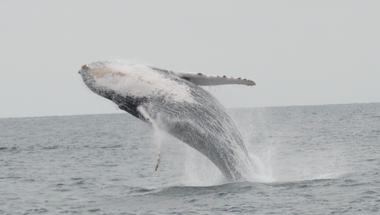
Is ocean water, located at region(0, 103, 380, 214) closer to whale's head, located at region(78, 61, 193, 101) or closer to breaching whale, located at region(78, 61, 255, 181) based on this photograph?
breaching whale, located at region(78, 61, 255, 181)

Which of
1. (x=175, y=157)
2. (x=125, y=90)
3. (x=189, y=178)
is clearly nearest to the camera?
(x=125, y=90)

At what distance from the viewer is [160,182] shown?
1786 centimetres

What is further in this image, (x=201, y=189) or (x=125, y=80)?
(x=201, y=189)

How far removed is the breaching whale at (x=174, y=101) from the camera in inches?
450

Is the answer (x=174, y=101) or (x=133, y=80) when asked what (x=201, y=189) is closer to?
(x=174, y=101)

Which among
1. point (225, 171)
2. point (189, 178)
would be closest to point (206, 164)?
point (189, 178)

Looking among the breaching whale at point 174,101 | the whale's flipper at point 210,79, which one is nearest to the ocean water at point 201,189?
the breaching whale at point 174,101

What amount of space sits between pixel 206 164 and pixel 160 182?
6.85 ft

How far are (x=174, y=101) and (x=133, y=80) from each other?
115cm

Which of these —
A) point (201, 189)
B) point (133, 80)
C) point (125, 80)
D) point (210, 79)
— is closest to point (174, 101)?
point (210, 79)

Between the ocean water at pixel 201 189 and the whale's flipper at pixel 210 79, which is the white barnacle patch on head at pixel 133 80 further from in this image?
the ocean water at pixel 201 189

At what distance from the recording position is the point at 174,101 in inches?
468

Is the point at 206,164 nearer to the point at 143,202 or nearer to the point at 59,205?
the point at 143,202

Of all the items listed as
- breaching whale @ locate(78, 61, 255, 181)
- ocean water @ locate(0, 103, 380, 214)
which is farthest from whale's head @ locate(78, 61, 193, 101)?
ocean water @ locate(0, 103, 380, 214)
